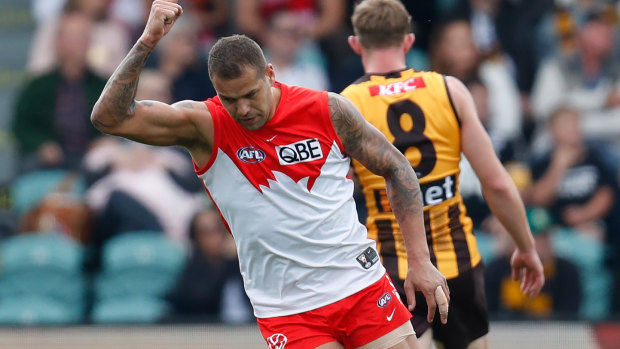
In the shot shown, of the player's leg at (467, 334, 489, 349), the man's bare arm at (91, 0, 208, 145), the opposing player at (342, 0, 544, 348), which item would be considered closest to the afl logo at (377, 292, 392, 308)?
the opposing player at (342, 0, 544, 348)

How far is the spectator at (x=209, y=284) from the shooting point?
909 cm

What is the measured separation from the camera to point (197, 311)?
9094 mm

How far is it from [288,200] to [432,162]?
111cm

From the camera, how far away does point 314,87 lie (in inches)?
394

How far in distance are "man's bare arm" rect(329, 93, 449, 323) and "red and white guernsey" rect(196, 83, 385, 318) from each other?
70 millimetres

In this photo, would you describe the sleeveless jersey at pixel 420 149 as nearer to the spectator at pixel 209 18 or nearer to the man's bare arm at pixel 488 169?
the man's bare arm at pixel 488 169

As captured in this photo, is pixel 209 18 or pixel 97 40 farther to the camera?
pixel 209 18

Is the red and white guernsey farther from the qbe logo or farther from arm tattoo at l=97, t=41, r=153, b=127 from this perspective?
arm tattoo at l=97, t=41, r=153, b=127

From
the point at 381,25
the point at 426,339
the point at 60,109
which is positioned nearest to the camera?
the point at 426,339

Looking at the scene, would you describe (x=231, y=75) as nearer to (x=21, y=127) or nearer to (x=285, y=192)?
(x=285, y=192)

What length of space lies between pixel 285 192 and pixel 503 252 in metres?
5.01

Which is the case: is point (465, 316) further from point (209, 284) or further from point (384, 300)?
point (209, 284)

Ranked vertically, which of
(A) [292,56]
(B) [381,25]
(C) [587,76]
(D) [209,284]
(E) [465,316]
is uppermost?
(B) [381,25]

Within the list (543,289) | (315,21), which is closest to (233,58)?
(543,289)
